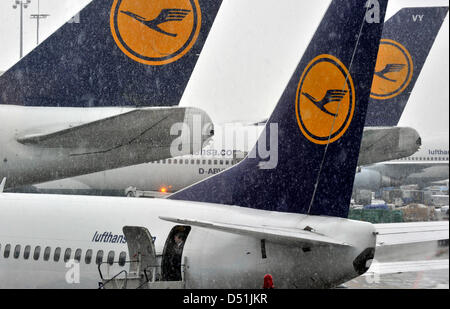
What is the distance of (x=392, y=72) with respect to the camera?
3125 cm

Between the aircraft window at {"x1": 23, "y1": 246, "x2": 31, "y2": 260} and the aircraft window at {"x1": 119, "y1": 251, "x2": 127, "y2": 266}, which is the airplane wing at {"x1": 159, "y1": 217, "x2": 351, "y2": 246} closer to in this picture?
the aircraft window at {"x1": 119, "y1": 251, "x2": 127, "y2": 266}

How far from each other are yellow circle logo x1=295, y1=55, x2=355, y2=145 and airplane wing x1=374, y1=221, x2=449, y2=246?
7.96ft

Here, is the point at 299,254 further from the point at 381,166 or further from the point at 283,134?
the point at 381,166

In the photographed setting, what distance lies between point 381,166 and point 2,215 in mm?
27552

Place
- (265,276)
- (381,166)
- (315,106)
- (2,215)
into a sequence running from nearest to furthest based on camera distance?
(265,276) → (315,106) → (2,215) → (381,166)

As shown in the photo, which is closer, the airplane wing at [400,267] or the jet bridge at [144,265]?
the jet bridge at [144,265]

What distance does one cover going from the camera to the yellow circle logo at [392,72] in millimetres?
31125

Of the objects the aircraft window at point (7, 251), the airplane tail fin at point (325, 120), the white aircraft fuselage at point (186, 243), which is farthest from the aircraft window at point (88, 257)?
the airplane tail fin at point (325, 120)

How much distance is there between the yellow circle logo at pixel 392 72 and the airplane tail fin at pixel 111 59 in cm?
1758

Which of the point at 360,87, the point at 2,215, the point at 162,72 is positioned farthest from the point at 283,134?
the point at 162,72

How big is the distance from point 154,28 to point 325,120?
692cm

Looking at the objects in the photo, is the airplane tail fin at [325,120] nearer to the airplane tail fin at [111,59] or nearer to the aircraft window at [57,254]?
the aircraft window at [57,254]
